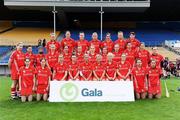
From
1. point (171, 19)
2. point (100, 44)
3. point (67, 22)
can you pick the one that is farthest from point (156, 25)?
point (100, 44)

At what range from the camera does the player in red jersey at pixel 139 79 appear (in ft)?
40.1

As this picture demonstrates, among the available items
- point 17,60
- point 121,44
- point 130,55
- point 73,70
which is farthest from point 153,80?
point 17,60

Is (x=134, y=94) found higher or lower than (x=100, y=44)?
lower

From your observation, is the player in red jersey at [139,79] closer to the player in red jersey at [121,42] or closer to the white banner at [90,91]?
the white banner at [90,91]

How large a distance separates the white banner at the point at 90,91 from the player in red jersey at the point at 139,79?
422 millimetres

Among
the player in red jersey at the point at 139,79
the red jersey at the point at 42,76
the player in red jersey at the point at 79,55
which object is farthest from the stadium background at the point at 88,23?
the player in red jersey at the point at 139,79

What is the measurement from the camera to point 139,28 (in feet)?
135

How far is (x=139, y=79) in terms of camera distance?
1227cm

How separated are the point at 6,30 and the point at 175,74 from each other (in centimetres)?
1974

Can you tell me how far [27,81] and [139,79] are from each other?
3169mm

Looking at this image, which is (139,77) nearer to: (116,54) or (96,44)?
(116,54)

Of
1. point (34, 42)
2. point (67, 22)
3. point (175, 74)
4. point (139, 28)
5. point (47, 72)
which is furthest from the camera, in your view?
point (139, 28)

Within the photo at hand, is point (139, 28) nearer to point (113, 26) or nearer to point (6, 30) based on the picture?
point (113, 26)

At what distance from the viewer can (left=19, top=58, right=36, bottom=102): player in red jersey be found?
469 inches
